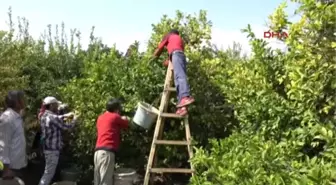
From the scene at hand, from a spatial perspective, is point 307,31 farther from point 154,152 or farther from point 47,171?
point 47,171

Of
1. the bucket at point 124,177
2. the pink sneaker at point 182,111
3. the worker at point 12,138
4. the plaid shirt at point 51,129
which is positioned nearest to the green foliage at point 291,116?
the pink sneaker at point 182,111

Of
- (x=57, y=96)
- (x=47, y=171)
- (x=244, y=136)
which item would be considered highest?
(x=57, y=96)

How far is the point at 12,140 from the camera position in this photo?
20.9 feet

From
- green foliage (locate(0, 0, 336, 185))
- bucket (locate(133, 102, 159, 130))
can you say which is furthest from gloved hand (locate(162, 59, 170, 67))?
bucket (locate(133, 102, 159, 130))

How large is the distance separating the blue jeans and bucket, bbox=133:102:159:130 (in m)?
0.48

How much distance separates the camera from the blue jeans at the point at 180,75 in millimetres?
7172

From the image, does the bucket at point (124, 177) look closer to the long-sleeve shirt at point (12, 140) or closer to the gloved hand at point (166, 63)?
the gloved hand at point (166, 63)

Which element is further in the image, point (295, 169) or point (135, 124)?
point (135, 124)

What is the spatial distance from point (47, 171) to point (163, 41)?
8.80 feet

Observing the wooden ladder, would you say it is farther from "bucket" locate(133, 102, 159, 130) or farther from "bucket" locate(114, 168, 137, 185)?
"bucket" locate(114, 168, 137, 185)

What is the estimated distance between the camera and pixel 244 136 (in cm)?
500

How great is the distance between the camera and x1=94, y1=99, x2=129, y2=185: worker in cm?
780

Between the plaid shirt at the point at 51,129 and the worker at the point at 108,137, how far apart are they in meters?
0.72

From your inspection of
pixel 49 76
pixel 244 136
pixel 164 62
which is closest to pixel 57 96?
pixel 49 76
